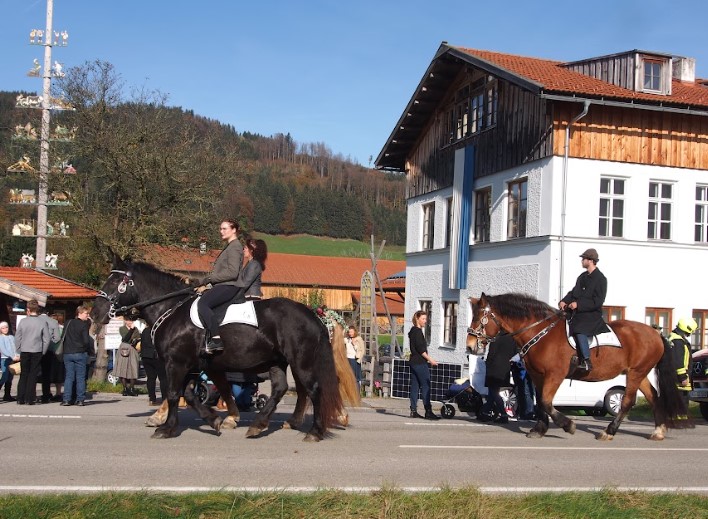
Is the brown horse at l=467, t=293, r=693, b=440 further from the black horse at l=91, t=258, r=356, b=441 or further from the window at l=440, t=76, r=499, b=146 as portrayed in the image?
the window at l=440, t=76, r=499, b=146

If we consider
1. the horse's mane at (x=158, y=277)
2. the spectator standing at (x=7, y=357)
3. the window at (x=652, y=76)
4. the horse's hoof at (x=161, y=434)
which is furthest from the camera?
the window at (x=652, y=76)

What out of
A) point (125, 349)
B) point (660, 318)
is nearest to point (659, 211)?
point (660, 318)

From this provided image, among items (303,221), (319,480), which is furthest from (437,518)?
(303,221)

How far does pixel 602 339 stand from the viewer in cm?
1218

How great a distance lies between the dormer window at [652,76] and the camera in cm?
2453

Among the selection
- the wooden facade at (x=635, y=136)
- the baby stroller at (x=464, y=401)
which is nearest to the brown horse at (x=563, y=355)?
the baby stroller at (x=464, y=401)

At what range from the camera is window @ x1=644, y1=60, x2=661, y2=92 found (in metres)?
24.5

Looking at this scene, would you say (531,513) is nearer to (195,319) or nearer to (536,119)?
(195,319)

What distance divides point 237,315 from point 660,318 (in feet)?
55.9

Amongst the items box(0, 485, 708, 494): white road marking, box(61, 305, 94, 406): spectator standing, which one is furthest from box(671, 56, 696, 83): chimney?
box(0, 485, 708, 494): white road marking

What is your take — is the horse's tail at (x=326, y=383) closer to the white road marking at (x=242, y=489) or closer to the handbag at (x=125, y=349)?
the white road marking at (x=242, y=489)

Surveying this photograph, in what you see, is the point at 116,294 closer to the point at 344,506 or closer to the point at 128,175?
→ the point at 344,506

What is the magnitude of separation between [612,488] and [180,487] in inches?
159

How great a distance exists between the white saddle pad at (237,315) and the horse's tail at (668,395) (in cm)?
640
